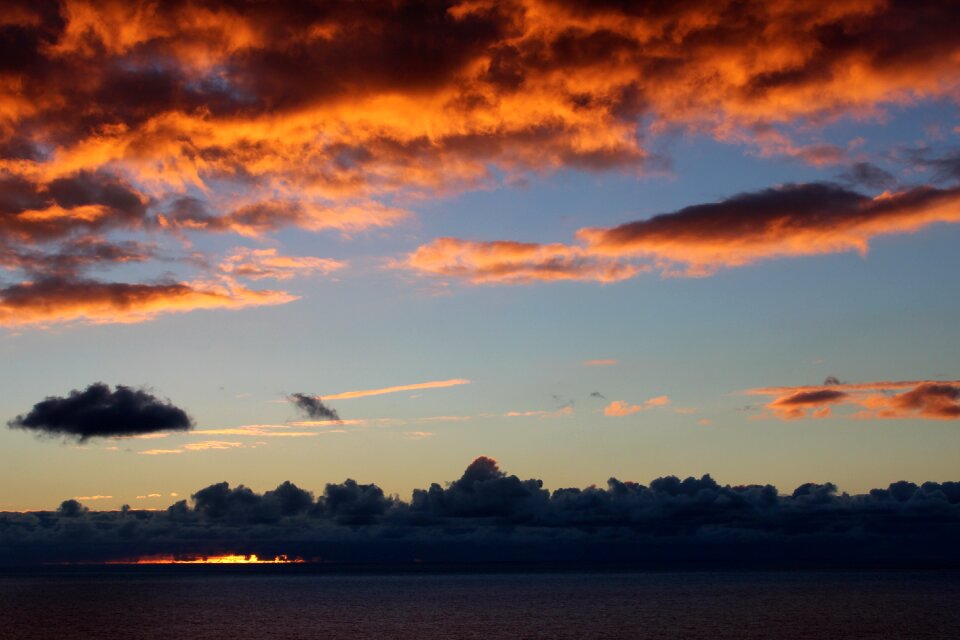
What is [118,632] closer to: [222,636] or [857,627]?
[222,636]

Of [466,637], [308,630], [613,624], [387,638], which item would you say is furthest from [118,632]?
[613,624]

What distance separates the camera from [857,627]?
187750 mm

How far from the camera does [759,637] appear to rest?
6609 inches

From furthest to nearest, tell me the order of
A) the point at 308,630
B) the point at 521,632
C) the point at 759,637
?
the point at 308,630 → the point at 521,632 → the point at 759,637

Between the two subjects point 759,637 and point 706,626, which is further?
point 706,626

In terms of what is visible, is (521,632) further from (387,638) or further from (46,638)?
(46,638)

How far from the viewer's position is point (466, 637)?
559 ft

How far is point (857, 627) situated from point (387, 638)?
299ft

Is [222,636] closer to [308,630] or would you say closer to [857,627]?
[308,630]

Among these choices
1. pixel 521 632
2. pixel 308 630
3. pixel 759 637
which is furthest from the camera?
pixel 308 630

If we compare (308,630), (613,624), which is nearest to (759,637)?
(613,624)

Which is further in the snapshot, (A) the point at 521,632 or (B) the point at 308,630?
(B) the point at 308,630

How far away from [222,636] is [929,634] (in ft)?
419

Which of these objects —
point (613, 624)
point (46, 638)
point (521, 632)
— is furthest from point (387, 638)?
point (46, 638)
